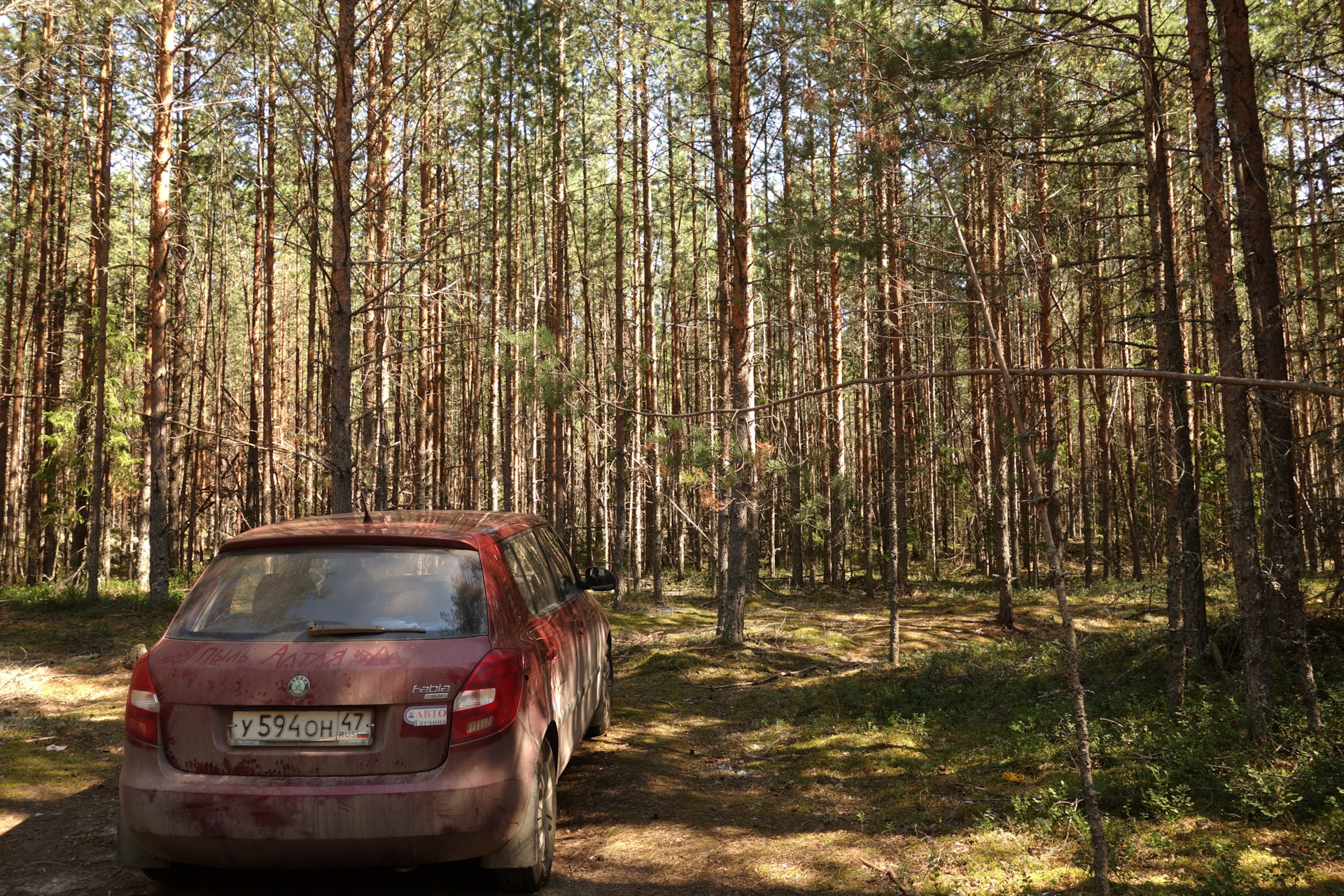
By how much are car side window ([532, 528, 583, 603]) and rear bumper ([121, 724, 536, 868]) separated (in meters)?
2.01

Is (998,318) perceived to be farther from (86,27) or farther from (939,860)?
(86,27)

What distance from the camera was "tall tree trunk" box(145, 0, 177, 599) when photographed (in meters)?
12.9

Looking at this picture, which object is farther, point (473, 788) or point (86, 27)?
point (86, 27)

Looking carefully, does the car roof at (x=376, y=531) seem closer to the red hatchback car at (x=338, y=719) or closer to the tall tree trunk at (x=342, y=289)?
the red hatchback car at (x=338, y=719)

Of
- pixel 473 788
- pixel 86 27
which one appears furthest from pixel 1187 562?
pixel 86 27

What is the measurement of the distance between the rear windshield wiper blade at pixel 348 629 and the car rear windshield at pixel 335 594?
0.04 feet

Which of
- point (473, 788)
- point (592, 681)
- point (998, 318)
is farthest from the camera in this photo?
point (998, 318)

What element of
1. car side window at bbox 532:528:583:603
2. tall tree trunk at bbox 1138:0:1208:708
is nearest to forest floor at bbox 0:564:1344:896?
tall tree trunk at bbox 1138:0:1208:708

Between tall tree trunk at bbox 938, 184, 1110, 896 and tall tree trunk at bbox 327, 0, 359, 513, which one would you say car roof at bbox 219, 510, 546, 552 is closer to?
tall tree trunk at bbox 938, 184, 1110, 896

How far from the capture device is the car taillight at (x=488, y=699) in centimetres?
331

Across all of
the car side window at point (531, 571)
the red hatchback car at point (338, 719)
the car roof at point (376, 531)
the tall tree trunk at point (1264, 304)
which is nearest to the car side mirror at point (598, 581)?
the car side window at point (531, 571)

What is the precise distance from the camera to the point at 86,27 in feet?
44.1

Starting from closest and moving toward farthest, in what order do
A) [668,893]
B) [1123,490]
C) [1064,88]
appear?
[668,893] → [1064,88] → [1123,490]

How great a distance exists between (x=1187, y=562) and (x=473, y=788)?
660cm
